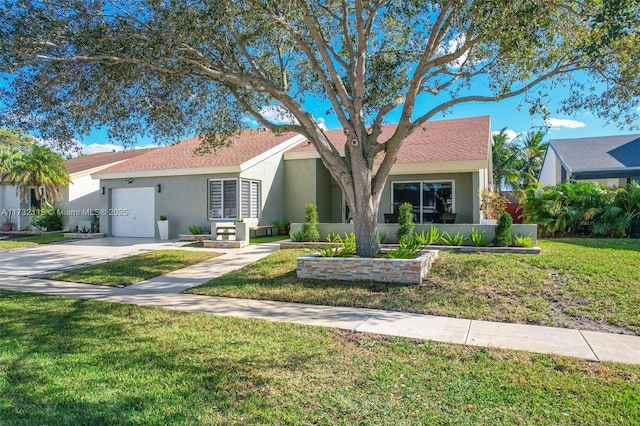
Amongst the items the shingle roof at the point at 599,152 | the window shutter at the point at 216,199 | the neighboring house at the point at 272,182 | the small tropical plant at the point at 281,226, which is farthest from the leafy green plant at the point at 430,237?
the shingle roof at the point at 599,152

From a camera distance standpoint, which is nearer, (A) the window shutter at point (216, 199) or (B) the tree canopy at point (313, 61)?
(B) the tree canopy at point (313, 61)

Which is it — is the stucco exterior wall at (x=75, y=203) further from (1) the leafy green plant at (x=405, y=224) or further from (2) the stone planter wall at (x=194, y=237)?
(1) the leafy green plant at (x=405, y=224)

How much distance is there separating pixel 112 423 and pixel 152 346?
1.80 metres

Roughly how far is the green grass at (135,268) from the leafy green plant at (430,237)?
618cm

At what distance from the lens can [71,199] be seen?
22391 millimetres

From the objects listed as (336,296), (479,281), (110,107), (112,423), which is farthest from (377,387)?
(110,107)

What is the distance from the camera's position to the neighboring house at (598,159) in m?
20.1

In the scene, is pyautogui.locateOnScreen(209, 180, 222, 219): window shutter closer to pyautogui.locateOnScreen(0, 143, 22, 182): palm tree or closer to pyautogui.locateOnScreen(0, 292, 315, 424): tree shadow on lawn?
pyautogui.locateOnScreen(0, 292, 315, 424): tree shadow on lawn

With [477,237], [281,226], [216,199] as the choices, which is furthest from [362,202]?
[281,226]

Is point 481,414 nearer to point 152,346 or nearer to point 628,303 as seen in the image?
point 152,346

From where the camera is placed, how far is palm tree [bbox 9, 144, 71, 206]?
68.8 ft

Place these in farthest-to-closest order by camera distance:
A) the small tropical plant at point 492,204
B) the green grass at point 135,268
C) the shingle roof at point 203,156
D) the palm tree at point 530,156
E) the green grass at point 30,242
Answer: the palm tree at point 530,156, the shingle roof at point 203,156, the green grass at point 30,242, the small tropical plant at point 492,204, the green grass at point 135,268

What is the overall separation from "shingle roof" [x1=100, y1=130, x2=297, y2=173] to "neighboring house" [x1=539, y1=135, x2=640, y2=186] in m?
14.9

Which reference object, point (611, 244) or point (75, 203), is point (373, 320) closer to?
point (611, 244)
